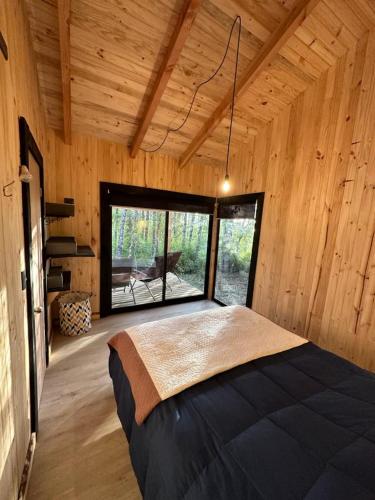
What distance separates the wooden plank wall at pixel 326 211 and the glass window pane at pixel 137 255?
170 centimetres

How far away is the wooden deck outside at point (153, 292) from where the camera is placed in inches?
140

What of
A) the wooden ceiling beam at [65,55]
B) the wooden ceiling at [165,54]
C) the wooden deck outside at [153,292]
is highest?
the wooden ceiling at [165,54]

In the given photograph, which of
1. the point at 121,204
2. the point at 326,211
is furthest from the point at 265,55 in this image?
the point at 121,204

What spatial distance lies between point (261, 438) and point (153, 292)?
3.12 m

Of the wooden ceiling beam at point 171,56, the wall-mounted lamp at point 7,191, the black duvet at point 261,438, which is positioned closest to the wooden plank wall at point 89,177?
the wooden ceiling beam at point 171,56

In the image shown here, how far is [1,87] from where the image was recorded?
94cm

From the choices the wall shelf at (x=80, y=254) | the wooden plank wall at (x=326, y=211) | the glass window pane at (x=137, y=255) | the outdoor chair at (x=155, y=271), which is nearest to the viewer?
the wooden plank wall at (x=326, y=211)

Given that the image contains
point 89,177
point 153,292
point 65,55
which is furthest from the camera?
point 153,292

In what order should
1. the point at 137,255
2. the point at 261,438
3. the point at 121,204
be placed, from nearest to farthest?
the point at 261,438 → the point at 121,204 → the point at 137,255

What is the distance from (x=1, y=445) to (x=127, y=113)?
2.96 meters

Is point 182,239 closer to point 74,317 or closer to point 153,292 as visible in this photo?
point 153,292

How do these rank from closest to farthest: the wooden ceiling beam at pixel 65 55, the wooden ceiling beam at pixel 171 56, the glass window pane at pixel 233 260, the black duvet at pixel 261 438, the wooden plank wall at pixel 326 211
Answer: the black duvet at pixel 261 438, the wooden ceiling beam at pixel 65 55, the wooden ceiling beam at pixel 171 56, the wooden plank wall at pixel 326 211, the glass window pane at pixel 233 260

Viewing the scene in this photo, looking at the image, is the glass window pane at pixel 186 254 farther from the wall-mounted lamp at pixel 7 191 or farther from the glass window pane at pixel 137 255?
the wall-mounted lamp at pixel 7 191

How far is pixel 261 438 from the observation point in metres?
0.94
